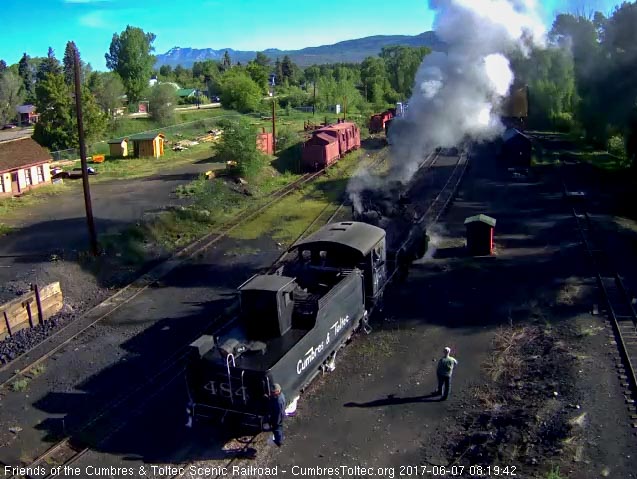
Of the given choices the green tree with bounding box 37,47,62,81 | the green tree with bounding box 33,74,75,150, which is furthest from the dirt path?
the green tree with bounding box 37,47,62,81

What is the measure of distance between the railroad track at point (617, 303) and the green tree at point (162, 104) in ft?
192

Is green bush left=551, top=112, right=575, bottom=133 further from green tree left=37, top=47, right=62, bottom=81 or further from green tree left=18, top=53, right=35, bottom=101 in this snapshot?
green tree left=18, top=53, right=35, bottom=101

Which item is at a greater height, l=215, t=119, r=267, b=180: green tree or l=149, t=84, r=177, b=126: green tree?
l=149, t=84, r=177, b=126: green tree

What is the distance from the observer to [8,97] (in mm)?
86000

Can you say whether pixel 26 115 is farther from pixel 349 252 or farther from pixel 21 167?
pixel 349 252

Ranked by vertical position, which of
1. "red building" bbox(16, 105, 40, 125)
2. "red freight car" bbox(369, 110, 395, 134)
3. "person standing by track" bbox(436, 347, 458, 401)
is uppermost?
"red building" bbox(16, 105, 40, 125)

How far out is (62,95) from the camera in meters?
48.9

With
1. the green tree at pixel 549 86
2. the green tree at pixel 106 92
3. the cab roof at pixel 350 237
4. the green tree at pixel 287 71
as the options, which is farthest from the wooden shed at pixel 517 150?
the green tree at pixel 287 71

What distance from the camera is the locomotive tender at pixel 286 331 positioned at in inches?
415

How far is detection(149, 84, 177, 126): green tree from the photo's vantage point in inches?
2921

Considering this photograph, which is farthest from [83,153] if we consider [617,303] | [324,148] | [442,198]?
[324,148]

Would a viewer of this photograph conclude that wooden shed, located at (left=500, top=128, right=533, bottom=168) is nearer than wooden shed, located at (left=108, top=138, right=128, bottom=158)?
Yes

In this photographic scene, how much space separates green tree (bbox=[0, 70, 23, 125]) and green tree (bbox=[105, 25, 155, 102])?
52.9 ft

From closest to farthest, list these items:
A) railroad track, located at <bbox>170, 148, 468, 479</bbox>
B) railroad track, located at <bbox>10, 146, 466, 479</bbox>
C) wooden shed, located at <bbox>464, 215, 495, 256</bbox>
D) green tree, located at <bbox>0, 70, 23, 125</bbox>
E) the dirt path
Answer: railroad track, located at <bbox>170, 148, 468, 479</bbox>
the dirt path
railroad track, located at <bbox>10, 146, 466, 479</bbox>
wooden shed, located at <bbox>464, 215, 495, 256</bbox>
green tree, located at <bbox>0, 70, 23, 125</bbox>
